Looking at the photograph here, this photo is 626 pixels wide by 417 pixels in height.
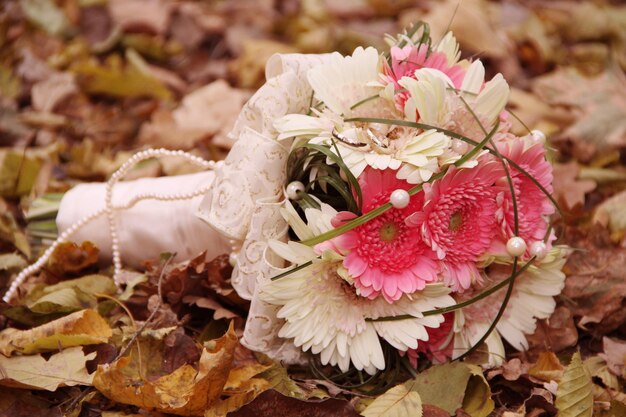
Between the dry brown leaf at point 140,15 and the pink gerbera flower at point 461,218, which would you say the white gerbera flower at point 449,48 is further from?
the dry brown leaf at point 140,15

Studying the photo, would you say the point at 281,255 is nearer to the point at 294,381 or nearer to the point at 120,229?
the point at 294,381

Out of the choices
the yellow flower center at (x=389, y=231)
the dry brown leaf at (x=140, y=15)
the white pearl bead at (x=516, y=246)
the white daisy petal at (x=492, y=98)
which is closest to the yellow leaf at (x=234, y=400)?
the yellow flower center at (x=389, y=231)

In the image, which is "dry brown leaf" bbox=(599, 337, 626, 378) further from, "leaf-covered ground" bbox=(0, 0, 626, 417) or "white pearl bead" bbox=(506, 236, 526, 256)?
"white pearl bead" bbox=(506, 236, 526, 256)

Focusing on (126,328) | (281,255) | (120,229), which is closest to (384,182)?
(281,255)

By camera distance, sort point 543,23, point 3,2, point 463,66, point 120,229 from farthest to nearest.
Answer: point 543,23 < point 3,2 < point 120,229 < point 463,66

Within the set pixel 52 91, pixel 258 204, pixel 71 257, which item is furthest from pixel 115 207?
pixel 52 91

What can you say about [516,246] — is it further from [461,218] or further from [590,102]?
[590,102]
